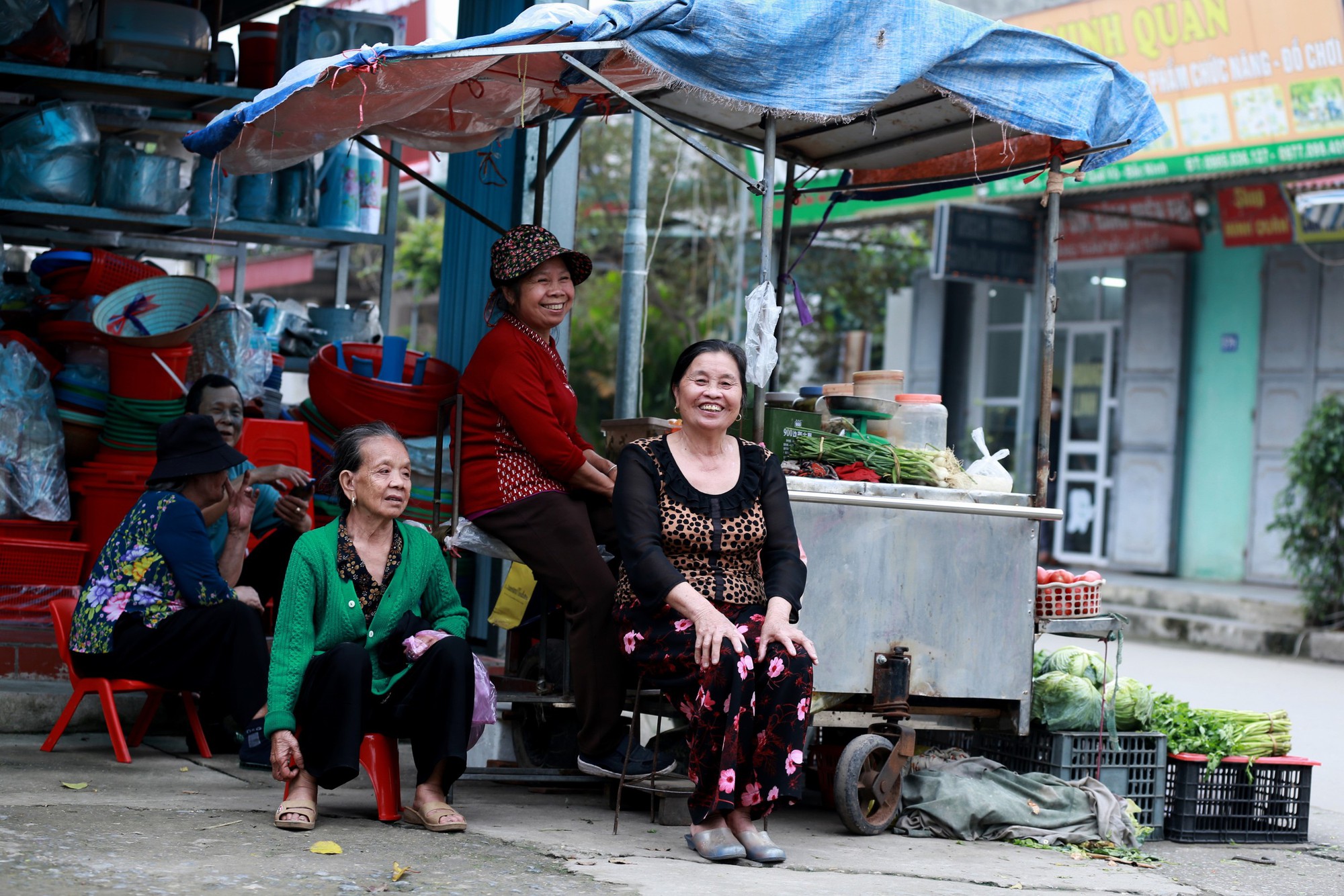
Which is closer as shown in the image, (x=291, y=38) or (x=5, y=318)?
(x=5, y=318)

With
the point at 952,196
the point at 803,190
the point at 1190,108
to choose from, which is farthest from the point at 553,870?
the point at 952,196

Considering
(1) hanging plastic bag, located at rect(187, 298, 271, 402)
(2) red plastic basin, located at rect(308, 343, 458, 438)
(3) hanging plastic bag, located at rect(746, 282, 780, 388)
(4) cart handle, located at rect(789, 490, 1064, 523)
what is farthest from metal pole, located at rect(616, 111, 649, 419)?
(4) cart handle, located at rect(789, 490, 1064, 523)

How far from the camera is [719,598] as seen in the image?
445cm

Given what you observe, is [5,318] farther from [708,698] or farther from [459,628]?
[708,698]

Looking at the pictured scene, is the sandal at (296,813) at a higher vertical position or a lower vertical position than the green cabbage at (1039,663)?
lower

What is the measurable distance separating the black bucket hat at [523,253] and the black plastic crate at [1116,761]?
2.33 meters

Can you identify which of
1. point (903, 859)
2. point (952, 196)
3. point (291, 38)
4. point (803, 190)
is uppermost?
point (952, 196)

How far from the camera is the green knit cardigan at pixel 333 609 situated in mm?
4148

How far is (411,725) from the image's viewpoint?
4.30 metres

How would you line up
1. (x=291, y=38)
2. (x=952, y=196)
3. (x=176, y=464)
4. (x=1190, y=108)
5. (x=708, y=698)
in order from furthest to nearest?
(x=952, y=196) → (x=1190, y=108) → (x=291, y=38) → (x=176, y=464) → (x=708, y=698)

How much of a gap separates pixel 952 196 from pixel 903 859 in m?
11.6

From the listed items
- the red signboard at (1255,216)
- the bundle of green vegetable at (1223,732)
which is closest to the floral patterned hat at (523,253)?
the bundle of green vegetable at (1223,732)

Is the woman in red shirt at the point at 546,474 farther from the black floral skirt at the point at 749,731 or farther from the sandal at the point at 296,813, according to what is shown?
the sandal at the point at 296,813

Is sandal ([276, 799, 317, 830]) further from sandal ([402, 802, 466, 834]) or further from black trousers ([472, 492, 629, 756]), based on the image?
black trousers ([472, 492, 629, 756])
